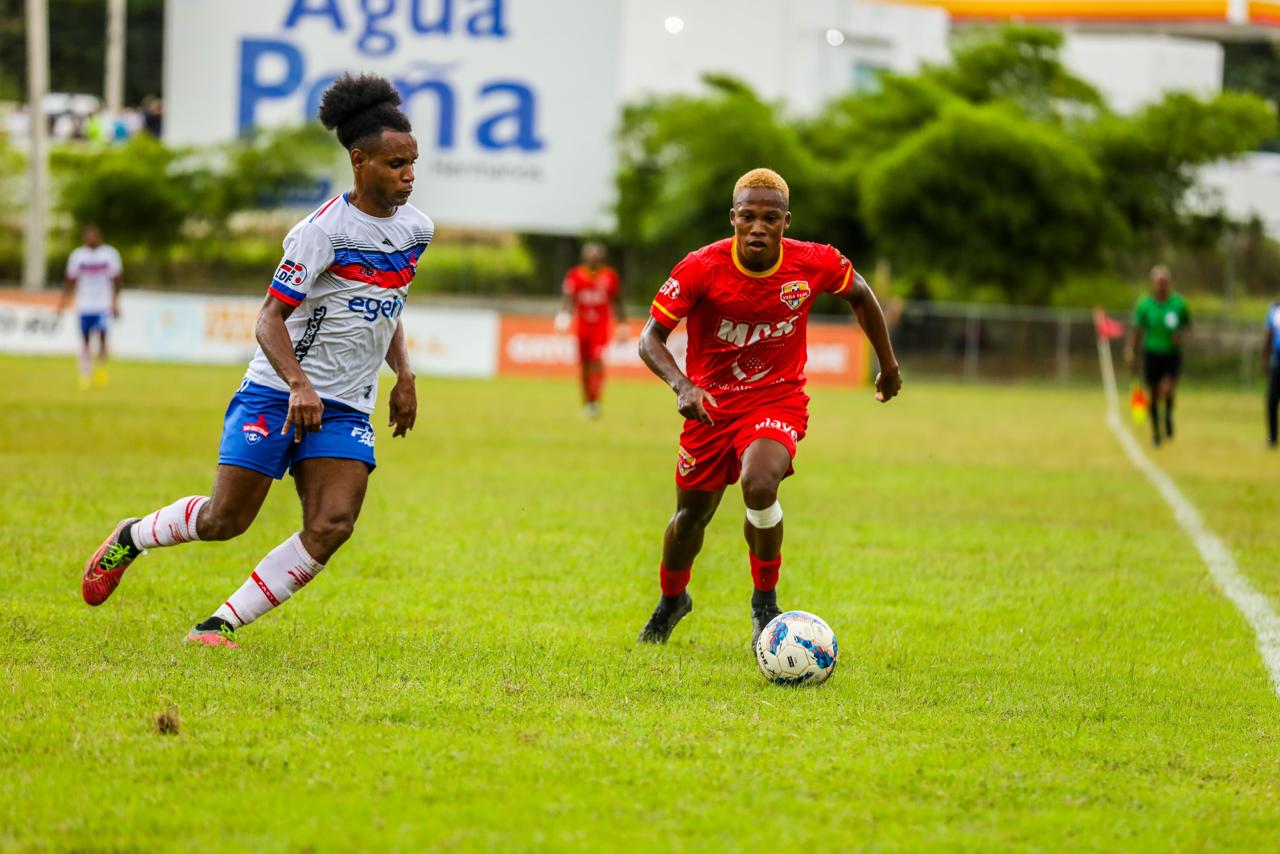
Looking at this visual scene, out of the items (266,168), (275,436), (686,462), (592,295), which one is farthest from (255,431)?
(266,168)

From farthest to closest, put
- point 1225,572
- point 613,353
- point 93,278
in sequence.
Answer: point 613,353 < point 93,278 < point 1225,572

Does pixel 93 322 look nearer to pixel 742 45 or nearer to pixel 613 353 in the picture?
pixel 613 353

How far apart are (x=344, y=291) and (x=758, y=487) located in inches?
73.1

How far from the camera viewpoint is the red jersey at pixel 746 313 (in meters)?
7.41

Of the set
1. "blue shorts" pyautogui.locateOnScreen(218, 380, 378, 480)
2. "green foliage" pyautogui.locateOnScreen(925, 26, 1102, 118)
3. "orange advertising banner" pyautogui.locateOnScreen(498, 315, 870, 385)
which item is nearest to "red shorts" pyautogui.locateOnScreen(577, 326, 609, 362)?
"orange advertising banner" pyautogui.locateOnScreen(498, 315, 870, 385)

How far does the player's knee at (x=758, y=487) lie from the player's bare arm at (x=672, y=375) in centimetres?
29

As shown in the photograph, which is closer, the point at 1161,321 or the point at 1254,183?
the point at 1161,321

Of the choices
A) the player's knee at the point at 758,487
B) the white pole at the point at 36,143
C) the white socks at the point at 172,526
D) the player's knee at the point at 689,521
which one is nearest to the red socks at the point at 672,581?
the player's knee at the point at 689,521

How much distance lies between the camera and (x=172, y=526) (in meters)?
7.09

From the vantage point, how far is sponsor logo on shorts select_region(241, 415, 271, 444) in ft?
22.5

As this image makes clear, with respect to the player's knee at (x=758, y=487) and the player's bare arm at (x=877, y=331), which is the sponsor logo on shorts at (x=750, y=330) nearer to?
the player's bare arm at (x=877, y=331)

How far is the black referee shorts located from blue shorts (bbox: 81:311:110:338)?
15.0 m

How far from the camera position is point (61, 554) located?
31.8ft

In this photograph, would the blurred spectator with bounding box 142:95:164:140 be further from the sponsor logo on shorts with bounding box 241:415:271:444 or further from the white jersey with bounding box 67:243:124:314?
the sponsor logo on shorts with bounding box 241:415:271:444
